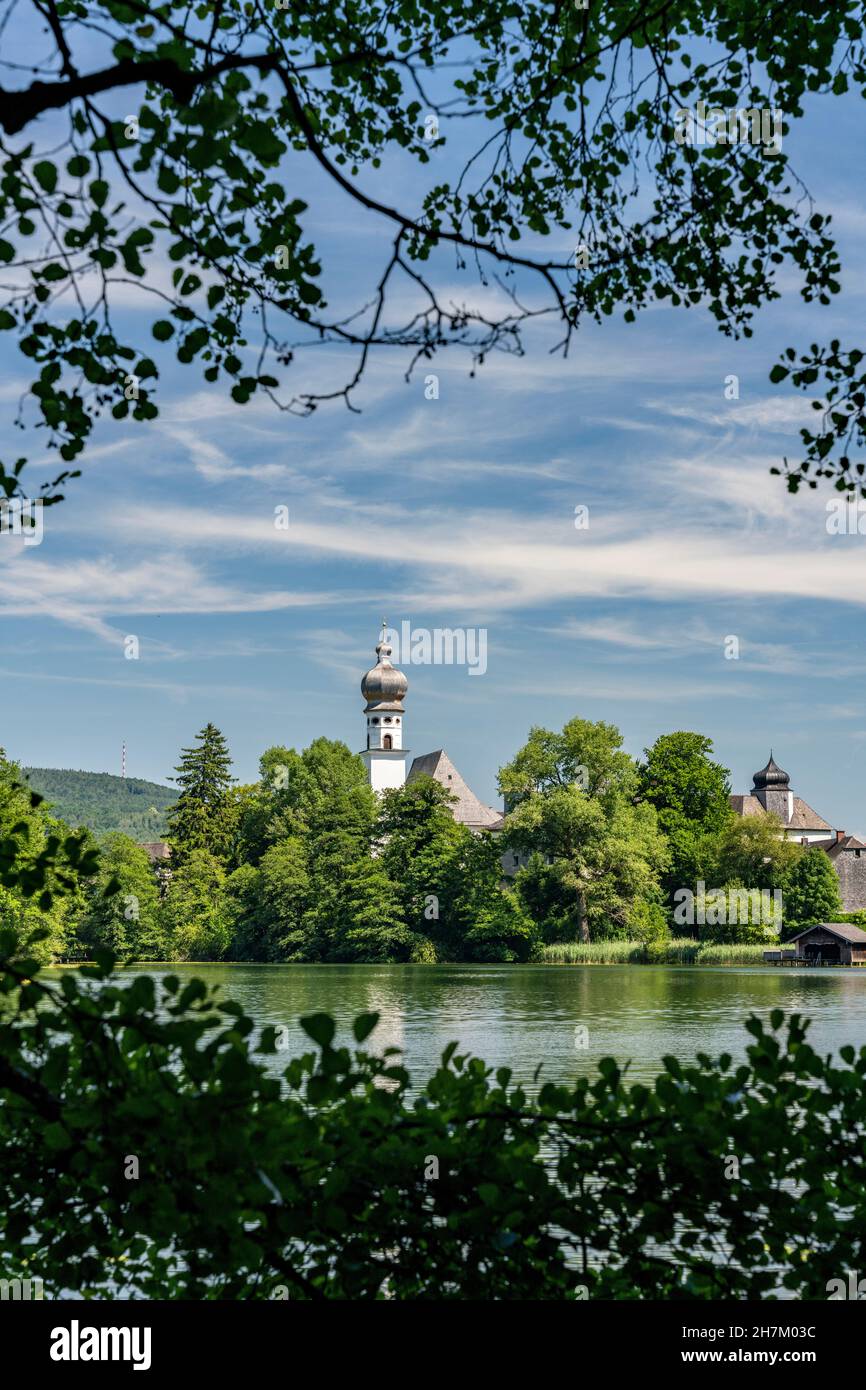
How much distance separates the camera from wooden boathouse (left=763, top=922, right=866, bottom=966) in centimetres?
5609

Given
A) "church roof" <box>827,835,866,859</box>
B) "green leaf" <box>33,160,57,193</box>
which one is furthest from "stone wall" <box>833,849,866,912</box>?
"green leaf" <box>33,160,57,193</box>

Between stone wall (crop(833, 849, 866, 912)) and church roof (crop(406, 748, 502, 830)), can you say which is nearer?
stone wall (crop(833, 849, 866, 912))

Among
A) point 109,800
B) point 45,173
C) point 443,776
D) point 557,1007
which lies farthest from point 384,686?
point 45,173

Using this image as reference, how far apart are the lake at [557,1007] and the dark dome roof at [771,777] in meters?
45.7

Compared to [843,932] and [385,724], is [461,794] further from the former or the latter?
[843,932]

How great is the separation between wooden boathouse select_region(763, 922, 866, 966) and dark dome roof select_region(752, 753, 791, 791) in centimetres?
3938

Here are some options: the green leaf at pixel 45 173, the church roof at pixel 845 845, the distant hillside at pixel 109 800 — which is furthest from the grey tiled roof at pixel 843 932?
the distant hillside at pixel 109 800

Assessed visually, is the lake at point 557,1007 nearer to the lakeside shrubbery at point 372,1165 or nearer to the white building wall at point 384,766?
the lakeside shrubbery at point 372,1165

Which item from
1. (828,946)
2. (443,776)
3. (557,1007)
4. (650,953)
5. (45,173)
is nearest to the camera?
(45,173)

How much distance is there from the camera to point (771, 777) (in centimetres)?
9619

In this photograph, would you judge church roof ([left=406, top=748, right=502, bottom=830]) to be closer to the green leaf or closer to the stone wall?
the stone wall

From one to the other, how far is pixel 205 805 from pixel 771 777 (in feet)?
137

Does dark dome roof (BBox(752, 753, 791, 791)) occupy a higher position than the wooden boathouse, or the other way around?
dark dome roof (BBox(752, 753, 791, 791))

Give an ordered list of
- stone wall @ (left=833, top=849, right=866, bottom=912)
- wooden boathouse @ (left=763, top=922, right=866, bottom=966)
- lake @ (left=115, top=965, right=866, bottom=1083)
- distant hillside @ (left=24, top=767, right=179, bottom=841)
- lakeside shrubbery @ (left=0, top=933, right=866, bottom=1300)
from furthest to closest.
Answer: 1. distant hillside @ (left=24, top=767, right=179, bottom=841)
2. stone wall @ (left=833, top=849, right=866, bottom=912)
3. wooden boathouse @ (left=763, top=922, right=866, bottom=966)
4. lake @ (left=115, top=965, right=866, bottom=1083)
5. lakeside shrubbery @ (left=0, top=933, right=866, bottom=1300)
